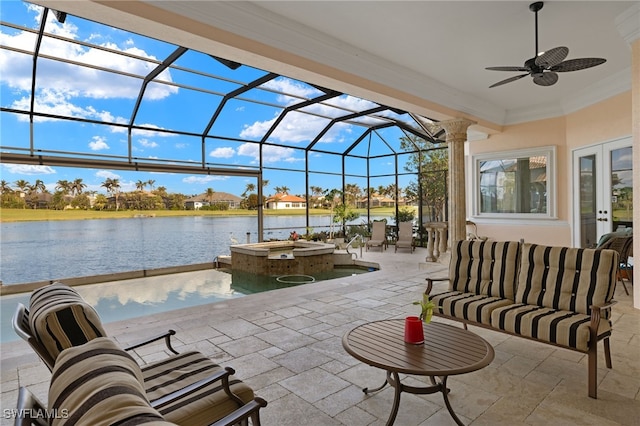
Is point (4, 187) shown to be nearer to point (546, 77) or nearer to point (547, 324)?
point (547, 324)

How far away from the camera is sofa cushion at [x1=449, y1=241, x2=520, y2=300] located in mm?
3461

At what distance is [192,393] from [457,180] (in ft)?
19.7

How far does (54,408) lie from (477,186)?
8767 mm

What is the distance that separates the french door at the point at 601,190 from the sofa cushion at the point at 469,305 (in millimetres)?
4073

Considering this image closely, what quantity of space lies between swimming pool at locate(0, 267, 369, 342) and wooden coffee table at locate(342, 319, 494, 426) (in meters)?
4.23

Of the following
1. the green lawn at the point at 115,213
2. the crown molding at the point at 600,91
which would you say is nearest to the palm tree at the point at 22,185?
the green lawn at the point at 115,213

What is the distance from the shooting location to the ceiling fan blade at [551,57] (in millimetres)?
3513

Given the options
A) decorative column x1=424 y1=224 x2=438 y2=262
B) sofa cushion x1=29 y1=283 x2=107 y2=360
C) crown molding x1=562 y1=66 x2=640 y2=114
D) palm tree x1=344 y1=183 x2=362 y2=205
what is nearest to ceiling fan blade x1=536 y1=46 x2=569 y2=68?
crown molding x1=562 y1=66 x2=640 y2=114

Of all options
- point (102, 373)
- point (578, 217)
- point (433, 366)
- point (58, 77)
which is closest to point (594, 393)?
point (433, 366)

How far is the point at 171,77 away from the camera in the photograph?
6.93 m

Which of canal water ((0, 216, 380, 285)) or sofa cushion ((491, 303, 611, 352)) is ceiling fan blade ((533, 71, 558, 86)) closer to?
sofa cushion ((491, 303, 611, 352))

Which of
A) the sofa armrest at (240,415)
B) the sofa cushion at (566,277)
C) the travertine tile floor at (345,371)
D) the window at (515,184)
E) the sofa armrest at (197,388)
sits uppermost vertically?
the window at (515,184)

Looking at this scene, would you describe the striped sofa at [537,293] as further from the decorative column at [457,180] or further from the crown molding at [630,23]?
the decorative column at [457,180]

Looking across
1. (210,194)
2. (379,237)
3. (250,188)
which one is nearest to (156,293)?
(250,188)
